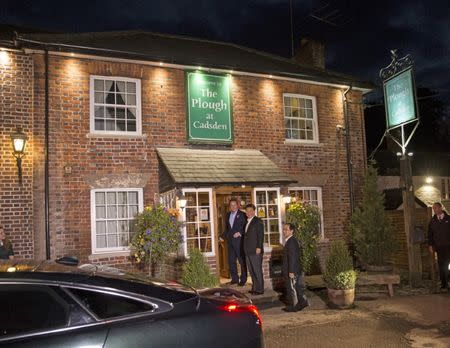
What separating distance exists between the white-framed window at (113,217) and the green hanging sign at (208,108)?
2.27 metres

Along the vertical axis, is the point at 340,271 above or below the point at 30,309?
below

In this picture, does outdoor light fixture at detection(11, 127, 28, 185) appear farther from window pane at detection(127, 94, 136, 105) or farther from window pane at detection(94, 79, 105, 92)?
window pane at detection(127, 94, 136, 105)

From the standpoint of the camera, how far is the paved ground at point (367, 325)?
259 inches

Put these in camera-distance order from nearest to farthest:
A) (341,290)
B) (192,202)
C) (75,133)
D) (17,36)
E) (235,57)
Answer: (341,290) < (17,36) < (75,133) < (192,202) < (235,57)

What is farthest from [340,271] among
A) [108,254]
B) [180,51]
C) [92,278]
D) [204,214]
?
[180,51]

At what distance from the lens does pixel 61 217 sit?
10094 mm

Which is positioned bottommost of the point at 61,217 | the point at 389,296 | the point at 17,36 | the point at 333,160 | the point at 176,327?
the point at 389,296

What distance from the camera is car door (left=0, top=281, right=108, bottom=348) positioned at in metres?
2.83

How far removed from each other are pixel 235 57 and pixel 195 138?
3.47 m

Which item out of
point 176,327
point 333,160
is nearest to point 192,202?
point 333,160

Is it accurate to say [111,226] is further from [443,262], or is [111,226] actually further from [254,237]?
[443,262]

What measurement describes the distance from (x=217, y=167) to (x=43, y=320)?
8247 millimetres

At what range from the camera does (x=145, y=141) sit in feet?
36.7

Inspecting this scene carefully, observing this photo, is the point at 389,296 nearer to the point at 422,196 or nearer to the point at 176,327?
the point at 176,327
